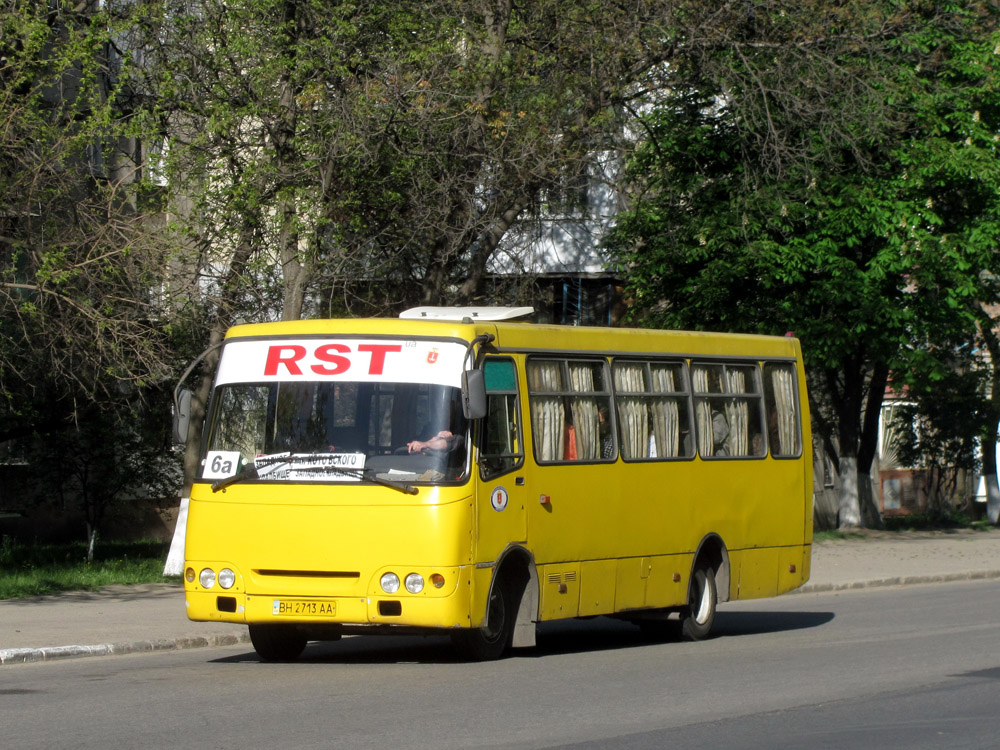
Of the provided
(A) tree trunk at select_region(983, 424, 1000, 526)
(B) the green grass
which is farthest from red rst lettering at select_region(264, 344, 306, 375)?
(A) tree trunk at select_region(983, 424, 1000, 526)

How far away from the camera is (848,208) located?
2714 centimetres

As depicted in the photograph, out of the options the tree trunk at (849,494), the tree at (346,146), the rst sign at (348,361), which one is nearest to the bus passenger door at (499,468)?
the rst sign at (348,361)

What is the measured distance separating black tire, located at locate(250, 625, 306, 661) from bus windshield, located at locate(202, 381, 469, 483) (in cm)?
136

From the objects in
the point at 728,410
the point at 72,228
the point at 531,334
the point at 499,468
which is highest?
the point at 72,228

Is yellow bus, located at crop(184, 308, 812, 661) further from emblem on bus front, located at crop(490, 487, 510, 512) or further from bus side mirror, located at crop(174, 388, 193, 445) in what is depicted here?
bus side mirror, located at crop(174, 388, 193, 445)

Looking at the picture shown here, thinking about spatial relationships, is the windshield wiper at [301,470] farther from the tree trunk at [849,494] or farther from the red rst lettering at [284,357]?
the tree trunk at [849,494]

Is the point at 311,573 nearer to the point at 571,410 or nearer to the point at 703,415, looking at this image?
the point at 571,410

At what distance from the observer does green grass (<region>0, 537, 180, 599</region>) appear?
706 inches

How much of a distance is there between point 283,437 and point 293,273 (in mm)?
7800

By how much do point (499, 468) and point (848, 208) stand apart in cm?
1731

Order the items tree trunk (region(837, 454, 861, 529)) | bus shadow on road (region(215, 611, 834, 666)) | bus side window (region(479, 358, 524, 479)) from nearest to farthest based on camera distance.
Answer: bus side window (region(479, 358, 524, 479)), bus shadow on road (region(215, 611, 834, 666)), tree trunk (region(837, 454, 861, 529))

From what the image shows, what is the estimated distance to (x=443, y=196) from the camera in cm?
1997

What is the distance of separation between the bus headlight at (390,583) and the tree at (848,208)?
1588cm

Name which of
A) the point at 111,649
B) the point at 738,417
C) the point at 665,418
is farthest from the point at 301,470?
the point at 738,417
